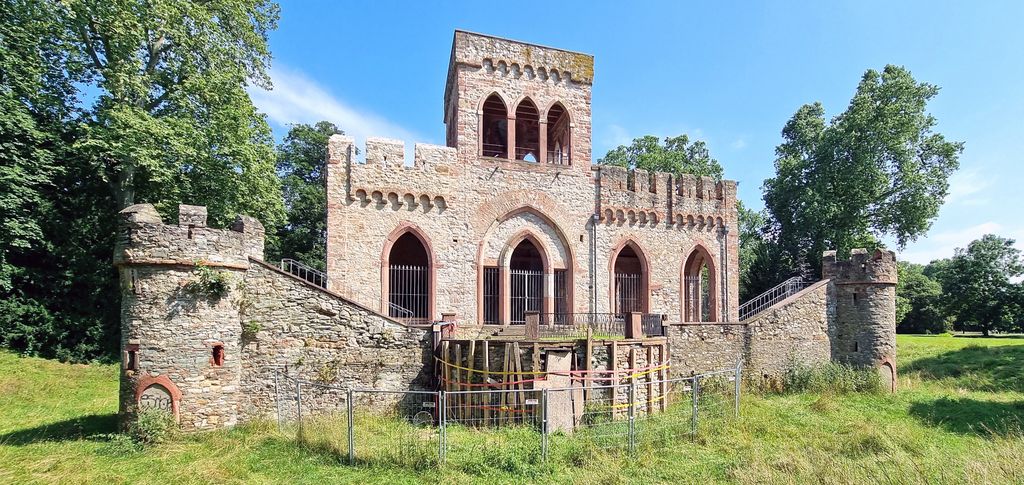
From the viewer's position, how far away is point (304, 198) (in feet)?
92.8

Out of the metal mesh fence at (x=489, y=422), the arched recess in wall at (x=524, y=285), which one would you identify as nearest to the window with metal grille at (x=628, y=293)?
the arched recess in wall at (x=524, y=285)

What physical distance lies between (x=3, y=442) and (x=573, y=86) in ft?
55.4

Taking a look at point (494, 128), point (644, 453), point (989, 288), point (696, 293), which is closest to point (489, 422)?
point (644, 453)

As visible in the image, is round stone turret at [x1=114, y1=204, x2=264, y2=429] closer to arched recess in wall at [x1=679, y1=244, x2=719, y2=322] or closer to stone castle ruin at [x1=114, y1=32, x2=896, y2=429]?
stone castle ruin at [x1=114, y1=32, x2=896, y2=429]

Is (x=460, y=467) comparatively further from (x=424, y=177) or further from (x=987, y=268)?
(x=987, y=268)

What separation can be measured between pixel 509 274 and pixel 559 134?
6.30 m

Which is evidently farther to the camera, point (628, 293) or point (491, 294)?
point (628, 293)

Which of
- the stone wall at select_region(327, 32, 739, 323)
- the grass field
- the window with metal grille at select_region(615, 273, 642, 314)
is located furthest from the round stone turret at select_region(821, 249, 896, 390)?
the window with metal grille at select_region(615, 273, 642, 314)

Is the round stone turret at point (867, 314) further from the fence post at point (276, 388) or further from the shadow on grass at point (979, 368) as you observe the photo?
the fence post at point (276, 388)

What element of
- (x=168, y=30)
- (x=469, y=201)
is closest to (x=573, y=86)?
(x=469, y=201)

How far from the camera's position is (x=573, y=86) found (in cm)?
1731

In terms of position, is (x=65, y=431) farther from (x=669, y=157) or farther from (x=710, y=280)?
(x=669, y=157)

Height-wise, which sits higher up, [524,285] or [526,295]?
[524,285]

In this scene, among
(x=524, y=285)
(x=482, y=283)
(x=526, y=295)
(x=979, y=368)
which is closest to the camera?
(x=482, y=283)
